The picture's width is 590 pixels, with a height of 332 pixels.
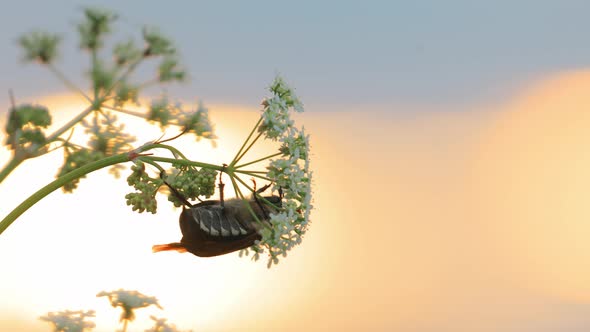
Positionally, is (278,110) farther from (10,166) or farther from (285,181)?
(10,166)

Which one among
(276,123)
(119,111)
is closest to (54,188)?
(119,111)

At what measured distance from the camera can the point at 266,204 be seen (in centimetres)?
877

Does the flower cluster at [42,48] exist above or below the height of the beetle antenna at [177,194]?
above

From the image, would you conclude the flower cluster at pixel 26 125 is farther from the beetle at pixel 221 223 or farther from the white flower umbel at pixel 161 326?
the white flower umbel at pixel 161 326

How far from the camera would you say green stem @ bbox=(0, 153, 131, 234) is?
26.9 ft

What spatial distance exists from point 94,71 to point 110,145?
45.0 inches

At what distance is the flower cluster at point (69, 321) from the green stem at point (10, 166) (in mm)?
1608

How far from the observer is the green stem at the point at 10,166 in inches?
348

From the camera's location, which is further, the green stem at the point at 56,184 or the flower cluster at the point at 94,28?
the flower cluster at the point at 94,28

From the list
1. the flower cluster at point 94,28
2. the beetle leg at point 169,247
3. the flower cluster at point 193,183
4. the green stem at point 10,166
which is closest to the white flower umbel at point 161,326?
the beetle leg at point 169,247

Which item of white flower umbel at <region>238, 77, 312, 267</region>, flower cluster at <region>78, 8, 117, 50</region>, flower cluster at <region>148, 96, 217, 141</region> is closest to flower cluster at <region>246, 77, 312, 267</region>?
white flower umbel at <region>238, 77, 312, 267</region>

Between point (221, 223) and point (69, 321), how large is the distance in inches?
77.8

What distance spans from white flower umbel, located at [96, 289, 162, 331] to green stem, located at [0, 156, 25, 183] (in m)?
1.79

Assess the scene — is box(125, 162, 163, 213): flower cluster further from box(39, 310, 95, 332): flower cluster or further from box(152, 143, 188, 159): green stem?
box(39, 310, 95, 332): flower cluster
